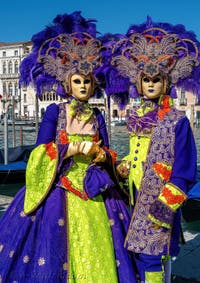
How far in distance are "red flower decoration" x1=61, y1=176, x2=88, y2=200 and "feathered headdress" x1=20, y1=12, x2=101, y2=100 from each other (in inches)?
26.6

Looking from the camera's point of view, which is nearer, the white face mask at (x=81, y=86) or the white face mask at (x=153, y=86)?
the white face mask at (x=153, y=86)

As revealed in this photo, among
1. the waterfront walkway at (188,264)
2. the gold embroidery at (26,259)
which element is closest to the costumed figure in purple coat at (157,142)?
the gold embroidery at (26,259)

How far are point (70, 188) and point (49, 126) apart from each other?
44cm

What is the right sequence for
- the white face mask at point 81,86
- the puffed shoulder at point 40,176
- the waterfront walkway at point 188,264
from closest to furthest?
the puffed shoulder at point 40,176 < the white face mask at point 81,86 < the waterfront walkway at point 188,264

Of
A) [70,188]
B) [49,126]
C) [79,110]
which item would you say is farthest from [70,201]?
[79,110]

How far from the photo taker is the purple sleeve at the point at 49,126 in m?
2.71

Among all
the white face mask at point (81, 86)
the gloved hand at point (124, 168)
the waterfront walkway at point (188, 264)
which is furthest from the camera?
the waterfront walkway at point (188, 264)

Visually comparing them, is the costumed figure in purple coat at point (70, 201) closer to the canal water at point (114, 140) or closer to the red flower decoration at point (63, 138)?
the red flower decoration at point (63, 138)

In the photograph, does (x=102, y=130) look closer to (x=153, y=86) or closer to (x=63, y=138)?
(x=63, y=138)

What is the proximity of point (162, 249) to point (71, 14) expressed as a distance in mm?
1751

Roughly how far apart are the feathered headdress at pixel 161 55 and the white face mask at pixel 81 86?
0.76 feet

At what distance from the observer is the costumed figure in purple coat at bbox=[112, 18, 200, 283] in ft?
7.71

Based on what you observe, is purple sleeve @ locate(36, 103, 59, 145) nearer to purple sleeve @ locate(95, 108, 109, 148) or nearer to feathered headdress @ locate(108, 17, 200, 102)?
purple sleeve @ locate(95, 108, 109, 148)

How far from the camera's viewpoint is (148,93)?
2580 millimetres
